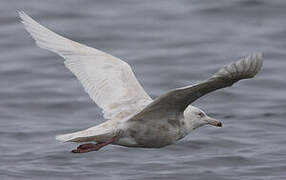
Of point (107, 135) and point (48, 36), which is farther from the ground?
point (48, 36)

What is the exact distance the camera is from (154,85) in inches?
600

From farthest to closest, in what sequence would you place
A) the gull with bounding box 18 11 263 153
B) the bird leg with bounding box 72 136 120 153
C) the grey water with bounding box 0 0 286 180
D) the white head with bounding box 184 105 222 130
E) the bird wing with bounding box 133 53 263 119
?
the grey water with bounding box 0 0 286 180 < the white head with bounding box 184 105 222 130 < the bird leg with bounding box 72 136 120 153 < the gull with bounding box 18 11 263 153 < the bird wing with bounding box 133 53 263 119

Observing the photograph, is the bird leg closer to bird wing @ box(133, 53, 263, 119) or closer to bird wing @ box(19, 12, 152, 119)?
bird wing @ box(133, 53, 263, 119)

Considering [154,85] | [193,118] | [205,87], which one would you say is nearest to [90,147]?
[193,118]

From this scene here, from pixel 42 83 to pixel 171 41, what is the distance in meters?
3.23

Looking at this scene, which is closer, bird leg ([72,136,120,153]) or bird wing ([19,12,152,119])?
bird leg ([72,136,120,153])

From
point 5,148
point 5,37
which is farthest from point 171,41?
point 5,148

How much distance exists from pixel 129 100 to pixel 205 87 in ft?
5.71

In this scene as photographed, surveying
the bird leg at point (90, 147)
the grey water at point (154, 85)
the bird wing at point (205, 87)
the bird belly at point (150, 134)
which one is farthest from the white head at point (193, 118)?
the grey water at point (154, 85)

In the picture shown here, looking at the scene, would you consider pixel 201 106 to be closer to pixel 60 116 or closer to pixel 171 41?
pixel 60 116

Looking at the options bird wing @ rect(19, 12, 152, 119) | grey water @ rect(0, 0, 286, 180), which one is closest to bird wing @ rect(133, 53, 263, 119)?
bird wing @ rect(19, 12, 152, 119)

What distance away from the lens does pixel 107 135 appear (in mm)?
9133

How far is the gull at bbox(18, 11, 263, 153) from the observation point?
27.0 ft

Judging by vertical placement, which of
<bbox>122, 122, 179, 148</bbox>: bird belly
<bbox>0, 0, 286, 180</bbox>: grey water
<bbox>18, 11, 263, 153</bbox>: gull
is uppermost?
<bbox>18, 11, 263, 153</bbox>: gull
